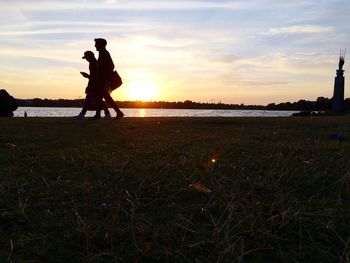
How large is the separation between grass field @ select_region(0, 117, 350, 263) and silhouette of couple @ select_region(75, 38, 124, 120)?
8.63m

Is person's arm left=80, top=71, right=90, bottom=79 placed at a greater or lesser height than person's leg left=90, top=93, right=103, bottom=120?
greater

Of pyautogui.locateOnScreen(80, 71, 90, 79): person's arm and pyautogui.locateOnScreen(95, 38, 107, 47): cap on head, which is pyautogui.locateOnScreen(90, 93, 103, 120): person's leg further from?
pyautogui.locateOnScreen(95, 38, 107, 47): cap on head

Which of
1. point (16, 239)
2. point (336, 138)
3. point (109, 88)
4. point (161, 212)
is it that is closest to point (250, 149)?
point (336, 138)

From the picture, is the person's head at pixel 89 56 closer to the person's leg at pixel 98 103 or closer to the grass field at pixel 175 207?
the person's leg at pixel 98 103

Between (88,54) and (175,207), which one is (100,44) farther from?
(175,207)

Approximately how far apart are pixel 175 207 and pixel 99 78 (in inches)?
451

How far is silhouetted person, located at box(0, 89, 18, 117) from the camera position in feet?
74.4

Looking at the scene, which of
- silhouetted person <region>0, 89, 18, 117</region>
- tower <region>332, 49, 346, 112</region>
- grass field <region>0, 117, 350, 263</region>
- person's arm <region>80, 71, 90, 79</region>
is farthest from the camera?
tower <region>332, 49, 346, 112</region>

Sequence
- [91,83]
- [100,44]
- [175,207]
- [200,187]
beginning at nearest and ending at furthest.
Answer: [175,207], [200,187], [100,44], [91,83]

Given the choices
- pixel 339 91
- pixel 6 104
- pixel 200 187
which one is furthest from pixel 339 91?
pixel 200 187

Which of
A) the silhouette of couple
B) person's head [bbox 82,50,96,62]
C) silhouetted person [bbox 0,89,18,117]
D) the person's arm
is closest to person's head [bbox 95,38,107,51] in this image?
the silhouette of couple

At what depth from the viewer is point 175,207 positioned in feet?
12.0

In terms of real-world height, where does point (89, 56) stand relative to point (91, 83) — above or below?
above

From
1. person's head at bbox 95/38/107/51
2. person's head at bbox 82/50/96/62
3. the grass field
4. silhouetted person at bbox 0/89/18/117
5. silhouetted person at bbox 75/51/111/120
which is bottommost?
the grass field
